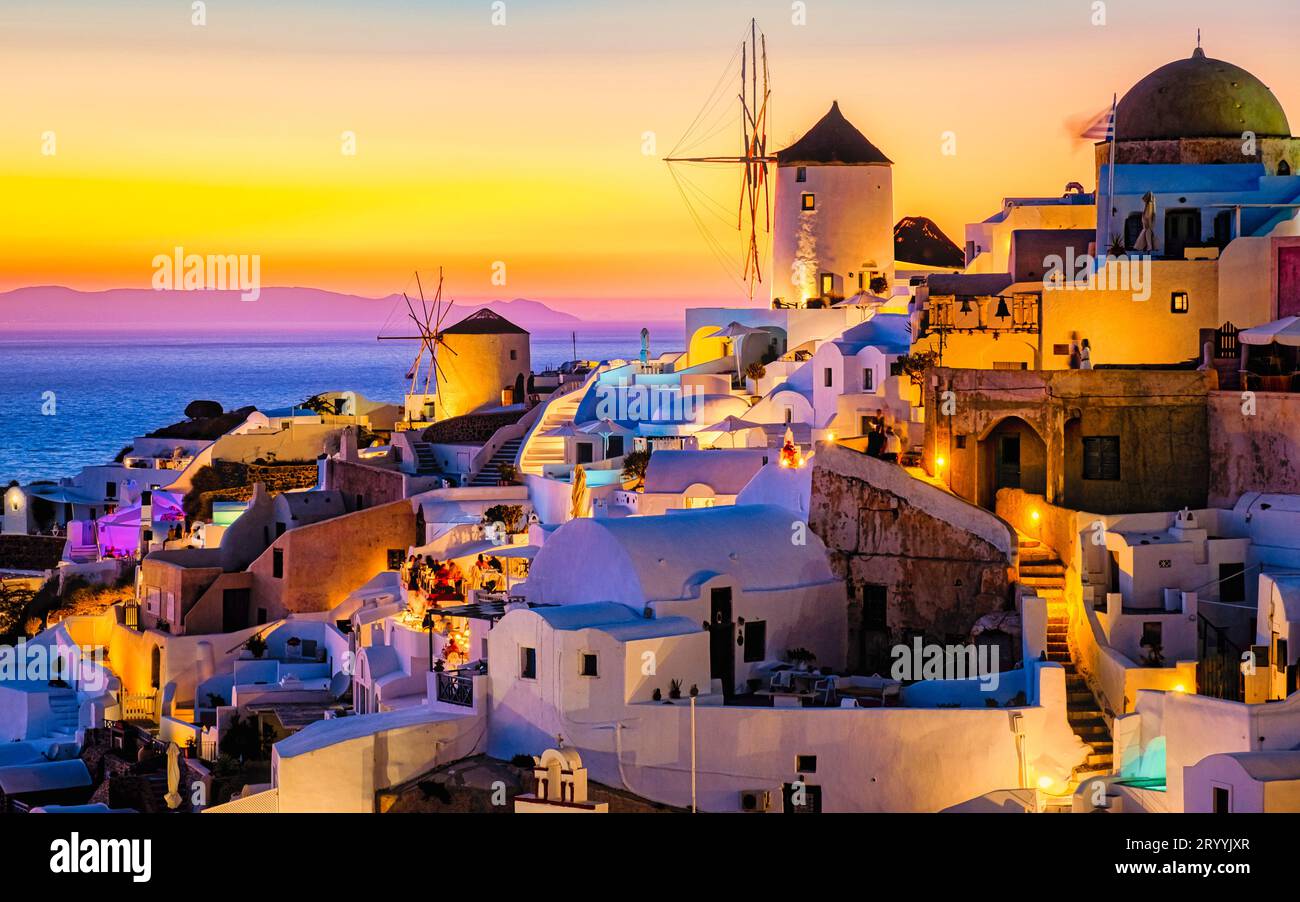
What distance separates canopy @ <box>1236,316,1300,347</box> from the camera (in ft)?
79.5

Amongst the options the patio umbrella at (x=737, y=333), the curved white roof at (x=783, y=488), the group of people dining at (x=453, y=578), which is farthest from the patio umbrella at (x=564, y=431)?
the curved white roof at (x=783, y=488)

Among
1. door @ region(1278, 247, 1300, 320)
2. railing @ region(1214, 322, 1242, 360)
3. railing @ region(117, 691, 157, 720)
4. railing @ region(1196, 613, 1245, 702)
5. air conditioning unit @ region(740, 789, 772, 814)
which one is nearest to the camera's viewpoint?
air conditioning unit @ region(740, 789, 772, 814)

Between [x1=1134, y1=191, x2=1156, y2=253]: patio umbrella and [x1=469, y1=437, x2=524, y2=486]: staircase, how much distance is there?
40.5 ft

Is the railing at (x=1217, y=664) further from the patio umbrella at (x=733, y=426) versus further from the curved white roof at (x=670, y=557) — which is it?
the patio umbrella at (x=733, y=426)

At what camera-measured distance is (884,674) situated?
24875 millimetres

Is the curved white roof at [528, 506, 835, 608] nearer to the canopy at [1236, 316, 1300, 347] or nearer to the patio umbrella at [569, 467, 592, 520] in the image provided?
the canopy at [1236, 316, 1300, 347]

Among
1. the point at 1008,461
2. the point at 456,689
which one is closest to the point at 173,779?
the point at 456,689

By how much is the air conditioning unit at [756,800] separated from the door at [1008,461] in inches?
245

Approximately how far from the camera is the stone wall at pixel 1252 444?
24.4 meters

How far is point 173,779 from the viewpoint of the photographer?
997 inches

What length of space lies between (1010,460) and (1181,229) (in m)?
4.42

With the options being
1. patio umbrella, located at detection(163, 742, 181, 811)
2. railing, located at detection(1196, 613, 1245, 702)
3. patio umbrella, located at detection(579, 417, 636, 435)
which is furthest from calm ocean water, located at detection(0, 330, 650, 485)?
railing, located at detection(1196, 613, 1245, 702)
